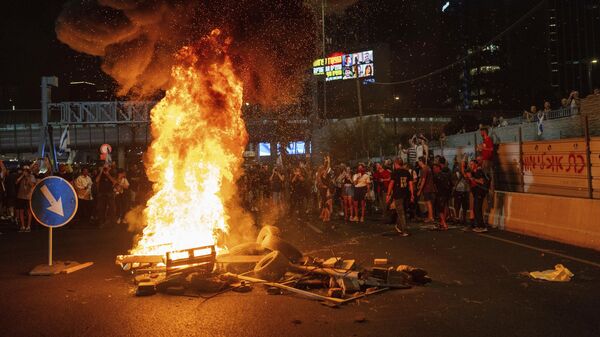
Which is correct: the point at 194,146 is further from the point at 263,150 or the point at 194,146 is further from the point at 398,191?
the point at 263,150

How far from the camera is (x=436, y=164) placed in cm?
1405

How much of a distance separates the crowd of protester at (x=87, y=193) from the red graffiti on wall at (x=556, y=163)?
40.4 feet

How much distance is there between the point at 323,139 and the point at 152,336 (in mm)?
42810

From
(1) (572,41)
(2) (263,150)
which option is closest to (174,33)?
(2) (263,150)

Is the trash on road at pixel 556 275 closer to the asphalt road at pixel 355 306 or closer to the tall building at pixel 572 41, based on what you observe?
the asphalt road at pixel 355 306

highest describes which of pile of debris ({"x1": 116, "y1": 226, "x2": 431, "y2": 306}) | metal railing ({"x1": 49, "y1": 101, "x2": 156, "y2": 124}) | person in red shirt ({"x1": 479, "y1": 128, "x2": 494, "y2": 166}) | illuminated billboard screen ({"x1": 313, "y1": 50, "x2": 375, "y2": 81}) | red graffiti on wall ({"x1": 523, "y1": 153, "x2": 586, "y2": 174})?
illuminated billboard screen ({"x1": 313, "y1": 50, "x2": 375, "y2": 81})

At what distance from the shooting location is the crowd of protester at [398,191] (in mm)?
11797

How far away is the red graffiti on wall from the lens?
11.6 meters

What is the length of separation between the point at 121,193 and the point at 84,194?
1.18m

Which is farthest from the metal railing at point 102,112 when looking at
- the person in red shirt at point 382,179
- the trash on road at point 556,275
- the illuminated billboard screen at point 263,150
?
the trash on road at point 556,275

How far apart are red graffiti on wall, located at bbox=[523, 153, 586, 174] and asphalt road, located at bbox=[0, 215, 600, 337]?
3430 mm

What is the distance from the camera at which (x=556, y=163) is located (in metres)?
12.4

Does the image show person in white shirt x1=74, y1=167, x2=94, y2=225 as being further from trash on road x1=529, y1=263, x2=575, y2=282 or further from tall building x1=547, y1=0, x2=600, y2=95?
tall building x1=547, y1=0, x2=600, y2=95

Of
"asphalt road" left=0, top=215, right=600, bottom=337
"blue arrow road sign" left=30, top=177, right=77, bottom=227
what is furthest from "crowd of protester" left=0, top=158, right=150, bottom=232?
"blue arrow road sign" left=30, top=177, right=77, bottom=227
